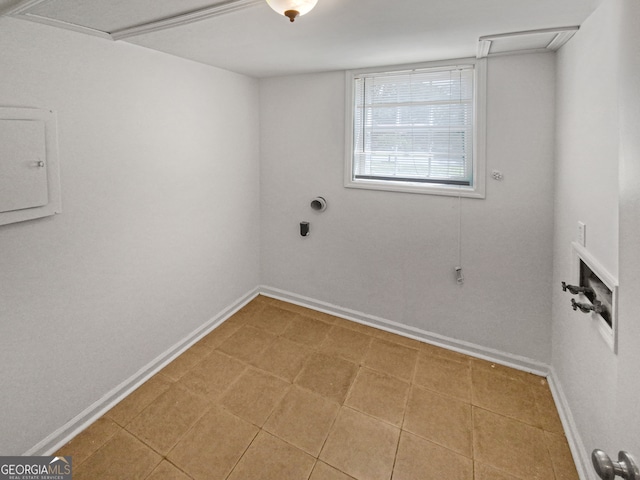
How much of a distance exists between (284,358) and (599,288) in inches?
81.2

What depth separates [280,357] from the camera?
104 inches

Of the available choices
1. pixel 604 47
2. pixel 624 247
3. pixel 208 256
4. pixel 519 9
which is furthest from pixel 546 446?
pixel 208 256

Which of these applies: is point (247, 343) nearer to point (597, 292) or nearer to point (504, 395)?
point (504, 395)

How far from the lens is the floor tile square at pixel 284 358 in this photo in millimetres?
2467

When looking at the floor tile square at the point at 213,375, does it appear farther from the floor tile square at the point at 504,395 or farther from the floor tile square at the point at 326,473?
the floor tile square at the point at 504,395

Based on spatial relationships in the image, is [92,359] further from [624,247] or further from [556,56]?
[556,56]

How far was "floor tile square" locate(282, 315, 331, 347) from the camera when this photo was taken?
2.87 m

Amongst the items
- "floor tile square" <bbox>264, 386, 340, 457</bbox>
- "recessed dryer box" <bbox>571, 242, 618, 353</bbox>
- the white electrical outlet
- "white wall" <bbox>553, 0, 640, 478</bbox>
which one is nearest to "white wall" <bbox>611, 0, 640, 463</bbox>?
"white wall" <bbox>553, 0, 640, 478</bbox>

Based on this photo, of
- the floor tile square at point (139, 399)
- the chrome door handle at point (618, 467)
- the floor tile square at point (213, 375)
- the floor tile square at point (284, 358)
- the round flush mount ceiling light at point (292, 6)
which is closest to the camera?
the chrome door handle at point (618, 467)

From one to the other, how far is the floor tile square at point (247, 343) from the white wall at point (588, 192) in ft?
6.95

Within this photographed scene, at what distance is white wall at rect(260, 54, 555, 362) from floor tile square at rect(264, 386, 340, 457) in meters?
1.12

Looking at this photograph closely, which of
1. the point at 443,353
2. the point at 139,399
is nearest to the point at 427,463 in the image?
the point at 443,353

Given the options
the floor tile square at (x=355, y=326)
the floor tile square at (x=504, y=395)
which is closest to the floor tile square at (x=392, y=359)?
the floor tile square at (x=355, y=326)

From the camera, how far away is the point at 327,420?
6.66 ft
